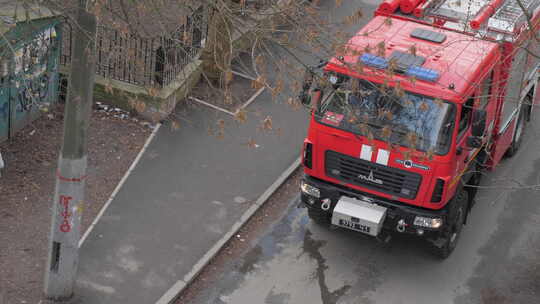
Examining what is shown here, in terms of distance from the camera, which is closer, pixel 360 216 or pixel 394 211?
pixel 360 216

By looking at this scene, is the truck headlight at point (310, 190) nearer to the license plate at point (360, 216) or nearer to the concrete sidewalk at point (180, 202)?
the license plate at point (360, 216)

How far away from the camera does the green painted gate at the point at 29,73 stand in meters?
13.3

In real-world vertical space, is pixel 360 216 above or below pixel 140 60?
below

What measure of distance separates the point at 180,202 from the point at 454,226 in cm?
420

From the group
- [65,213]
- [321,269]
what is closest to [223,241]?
[321,269]

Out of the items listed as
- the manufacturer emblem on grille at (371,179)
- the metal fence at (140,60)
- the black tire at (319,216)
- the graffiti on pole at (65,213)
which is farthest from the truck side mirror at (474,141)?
the metal fence at (140,60)

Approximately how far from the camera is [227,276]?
12117 millimetres

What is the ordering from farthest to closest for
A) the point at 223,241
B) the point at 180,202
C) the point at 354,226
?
the point at 180,202 → the point at 223,241 → the point at 354,226

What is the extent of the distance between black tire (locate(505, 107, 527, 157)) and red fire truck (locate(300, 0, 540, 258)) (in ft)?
8.29

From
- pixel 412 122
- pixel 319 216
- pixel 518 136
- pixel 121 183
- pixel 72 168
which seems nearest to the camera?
pixel 72 168

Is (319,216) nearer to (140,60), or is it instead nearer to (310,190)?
(310,190)

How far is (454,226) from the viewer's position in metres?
12.6

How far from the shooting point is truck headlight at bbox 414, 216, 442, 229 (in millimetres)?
11742

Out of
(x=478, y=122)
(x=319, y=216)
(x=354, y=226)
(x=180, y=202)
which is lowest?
(x=180, y=202)
